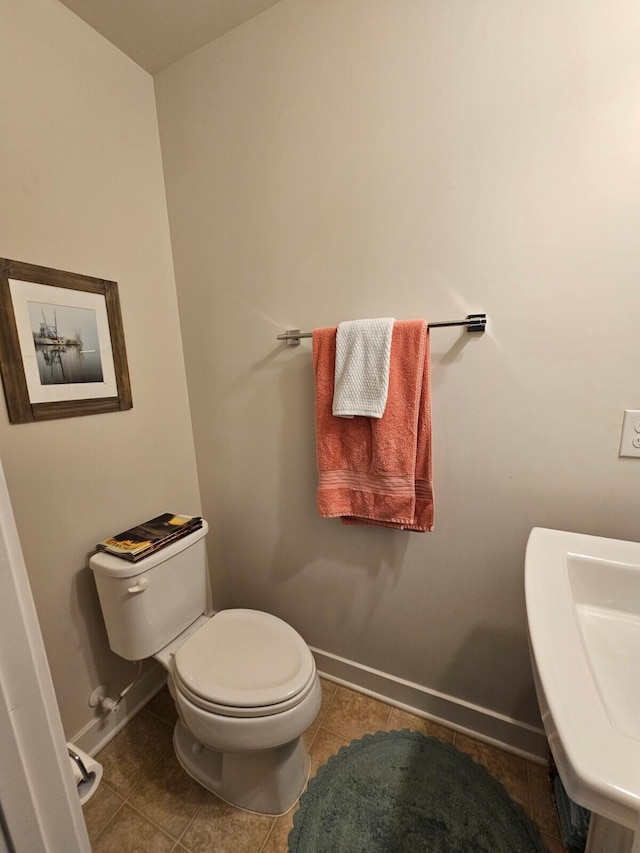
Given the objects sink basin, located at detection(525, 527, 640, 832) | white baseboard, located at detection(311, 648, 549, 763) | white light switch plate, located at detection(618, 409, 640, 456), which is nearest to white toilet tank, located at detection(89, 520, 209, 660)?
white baseboard, located at detection(311, 648, 549, 763)

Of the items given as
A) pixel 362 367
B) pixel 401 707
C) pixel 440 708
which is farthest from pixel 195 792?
pixel 362 367

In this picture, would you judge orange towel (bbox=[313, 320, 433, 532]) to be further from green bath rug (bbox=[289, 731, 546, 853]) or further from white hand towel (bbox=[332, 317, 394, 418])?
green bath rug (bbox=[289, 731, 546, 853])

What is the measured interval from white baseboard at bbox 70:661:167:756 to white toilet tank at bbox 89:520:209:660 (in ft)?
1.11

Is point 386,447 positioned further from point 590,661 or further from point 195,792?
point 195,792

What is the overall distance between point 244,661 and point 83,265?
140cm

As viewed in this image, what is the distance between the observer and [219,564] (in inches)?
66.2

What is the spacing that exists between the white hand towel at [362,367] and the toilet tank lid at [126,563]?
760mm

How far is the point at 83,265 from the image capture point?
3.80ft

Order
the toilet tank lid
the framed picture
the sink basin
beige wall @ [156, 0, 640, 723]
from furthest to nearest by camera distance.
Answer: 1. the toilet tank lid
2. the framed picture
3. beige wall @ [156, 0, 640, 723]
4. the sink basin

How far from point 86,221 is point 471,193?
1.23 m

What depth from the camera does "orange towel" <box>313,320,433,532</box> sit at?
1.06 m

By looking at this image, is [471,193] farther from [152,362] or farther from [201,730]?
[201,730]

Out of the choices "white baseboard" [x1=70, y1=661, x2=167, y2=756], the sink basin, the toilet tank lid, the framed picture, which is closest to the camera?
the sink basin

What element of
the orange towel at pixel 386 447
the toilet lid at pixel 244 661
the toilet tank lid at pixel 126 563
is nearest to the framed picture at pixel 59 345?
the toilet tank lid at pixel 126 563
